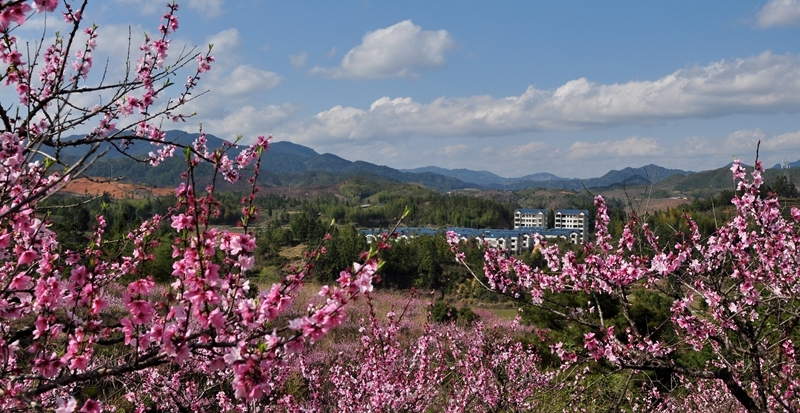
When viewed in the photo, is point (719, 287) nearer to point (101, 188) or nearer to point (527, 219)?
point (101, 188)

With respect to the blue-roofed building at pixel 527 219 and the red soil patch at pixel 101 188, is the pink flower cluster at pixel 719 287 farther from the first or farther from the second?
the blue-roofed building at pixel 527 219

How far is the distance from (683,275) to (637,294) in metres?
10.7

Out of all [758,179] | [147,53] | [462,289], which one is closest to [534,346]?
[758,179]

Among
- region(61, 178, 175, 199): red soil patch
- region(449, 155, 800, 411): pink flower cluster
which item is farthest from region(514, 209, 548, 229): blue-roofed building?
region(449, 155, 800, 411): pink flower cluster

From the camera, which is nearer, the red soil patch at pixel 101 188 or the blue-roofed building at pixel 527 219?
the red soil patch at pixel 101 188

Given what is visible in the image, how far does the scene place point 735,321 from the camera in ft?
14.0

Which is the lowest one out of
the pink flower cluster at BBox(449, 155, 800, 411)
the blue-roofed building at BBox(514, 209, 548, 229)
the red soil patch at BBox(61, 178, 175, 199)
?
the blue-roofed building at BBox(514, 209, 548, 229)

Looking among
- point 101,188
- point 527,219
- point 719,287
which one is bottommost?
point 527,219

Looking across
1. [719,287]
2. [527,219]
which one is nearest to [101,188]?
[527,219]

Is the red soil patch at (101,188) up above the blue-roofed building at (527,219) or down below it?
above

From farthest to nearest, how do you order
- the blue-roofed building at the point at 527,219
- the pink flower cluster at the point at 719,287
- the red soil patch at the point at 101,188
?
the blue-roofed building at the point at 527,219, the pink flower cluster at the point at 719,287, the red soil patch at the point at 101,188

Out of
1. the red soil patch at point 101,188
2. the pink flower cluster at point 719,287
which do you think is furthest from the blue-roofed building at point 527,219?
the pink flower cluster at point 719,287

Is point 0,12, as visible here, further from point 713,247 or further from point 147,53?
point 713,247

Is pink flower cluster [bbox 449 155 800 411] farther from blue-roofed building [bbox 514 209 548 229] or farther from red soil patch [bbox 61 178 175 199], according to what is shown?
blue-roofed building [bbox 514 209 548 229]
